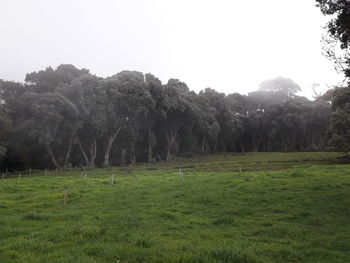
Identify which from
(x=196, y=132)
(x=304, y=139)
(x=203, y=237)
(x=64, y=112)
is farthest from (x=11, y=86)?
(x=304, y=139)

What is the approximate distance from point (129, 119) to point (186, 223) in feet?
179

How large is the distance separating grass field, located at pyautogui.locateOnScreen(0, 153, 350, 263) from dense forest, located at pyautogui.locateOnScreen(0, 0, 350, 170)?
16.7 m

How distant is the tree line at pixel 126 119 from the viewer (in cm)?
5647

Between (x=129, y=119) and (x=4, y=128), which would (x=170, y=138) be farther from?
(x=4, y=128)

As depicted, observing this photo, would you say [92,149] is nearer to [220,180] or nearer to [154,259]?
[220,180]

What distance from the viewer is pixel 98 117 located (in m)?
61.5

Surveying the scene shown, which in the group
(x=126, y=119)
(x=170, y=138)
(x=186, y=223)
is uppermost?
(x=126, y=119)

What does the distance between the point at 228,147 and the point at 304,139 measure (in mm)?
24219

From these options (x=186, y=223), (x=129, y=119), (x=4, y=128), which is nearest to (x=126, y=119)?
(x=129, y=119)

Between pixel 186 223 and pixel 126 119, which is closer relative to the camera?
pixel 186 223

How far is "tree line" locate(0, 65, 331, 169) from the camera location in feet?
185

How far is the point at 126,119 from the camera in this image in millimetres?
69000

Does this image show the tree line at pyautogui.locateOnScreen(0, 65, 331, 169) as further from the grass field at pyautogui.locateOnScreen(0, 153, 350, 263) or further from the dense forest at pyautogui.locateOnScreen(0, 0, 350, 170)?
the grass field at pyautogui.locateOnScreen(0, 153, 350, 263)

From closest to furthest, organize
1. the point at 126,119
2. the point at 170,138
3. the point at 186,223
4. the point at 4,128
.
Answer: the point at 186,223 < the point at 4,128 < the point at 126,119 < the point at 170,138
